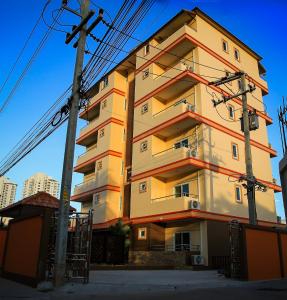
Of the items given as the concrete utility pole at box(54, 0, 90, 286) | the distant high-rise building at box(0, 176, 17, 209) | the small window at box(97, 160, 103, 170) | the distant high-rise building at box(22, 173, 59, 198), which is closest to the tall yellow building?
the small window at box(97, 160, 103, 170)

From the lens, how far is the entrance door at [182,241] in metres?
24.6

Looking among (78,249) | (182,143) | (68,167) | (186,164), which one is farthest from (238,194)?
(68,167)

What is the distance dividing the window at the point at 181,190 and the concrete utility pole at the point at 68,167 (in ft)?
47.8

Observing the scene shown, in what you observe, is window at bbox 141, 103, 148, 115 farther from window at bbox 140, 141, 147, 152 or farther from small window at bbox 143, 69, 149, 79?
window at bbox 140, 141, 147, 152

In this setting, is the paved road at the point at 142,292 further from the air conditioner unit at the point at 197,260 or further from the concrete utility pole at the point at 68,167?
the air conditioner unit at the point at 197,260

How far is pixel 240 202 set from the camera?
2631cm

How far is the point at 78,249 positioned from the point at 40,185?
41541mm

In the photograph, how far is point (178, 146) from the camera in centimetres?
2773

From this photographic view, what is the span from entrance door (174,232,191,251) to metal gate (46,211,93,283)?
1376 centimetres

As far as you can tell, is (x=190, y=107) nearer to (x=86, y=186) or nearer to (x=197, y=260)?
(x=197, y=260)

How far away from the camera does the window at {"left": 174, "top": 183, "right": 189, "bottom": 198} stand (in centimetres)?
2559

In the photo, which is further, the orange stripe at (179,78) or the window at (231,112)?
the window at (231,112)

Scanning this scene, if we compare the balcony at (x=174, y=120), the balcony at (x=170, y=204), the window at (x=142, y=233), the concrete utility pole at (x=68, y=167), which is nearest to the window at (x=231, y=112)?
the balcony at (x=174, y=120)

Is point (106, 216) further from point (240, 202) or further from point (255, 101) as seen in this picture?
point (255, 101)
